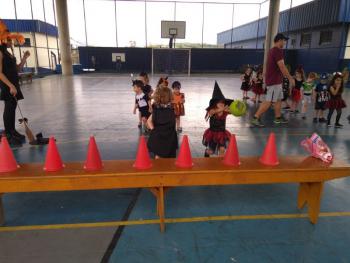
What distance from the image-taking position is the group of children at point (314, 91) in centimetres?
718

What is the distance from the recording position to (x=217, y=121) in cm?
416

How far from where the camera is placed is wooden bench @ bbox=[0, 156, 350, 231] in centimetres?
284

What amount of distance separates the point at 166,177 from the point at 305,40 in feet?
90.3

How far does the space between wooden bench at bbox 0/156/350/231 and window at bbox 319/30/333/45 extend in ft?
71.6

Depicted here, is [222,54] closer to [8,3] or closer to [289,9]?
[289,9]

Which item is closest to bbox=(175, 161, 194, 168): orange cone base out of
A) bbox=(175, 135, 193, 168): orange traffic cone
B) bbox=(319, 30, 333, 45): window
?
bbox=(175, 135, 193, 168): orange traffic cone

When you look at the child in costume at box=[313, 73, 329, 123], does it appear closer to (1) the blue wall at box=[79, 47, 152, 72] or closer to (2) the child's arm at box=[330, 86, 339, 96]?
(2) the child's arm at box=[330, 86, 339, 96]

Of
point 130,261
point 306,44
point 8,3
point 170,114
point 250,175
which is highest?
point 8,3

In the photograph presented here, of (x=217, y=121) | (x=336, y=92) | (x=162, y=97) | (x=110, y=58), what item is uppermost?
(x=110, y=58)

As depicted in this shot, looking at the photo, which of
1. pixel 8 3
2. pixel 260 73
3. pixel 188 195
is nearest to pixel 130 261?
pixel 188 195

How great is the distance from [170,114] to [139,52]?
96.2ft

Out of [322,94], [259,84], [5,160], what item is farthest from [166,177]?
[259,84]

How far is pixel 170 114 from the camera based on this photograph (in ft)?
12.4

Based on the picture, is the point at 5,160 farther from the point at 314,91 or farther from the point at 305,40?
the point at 305,40
